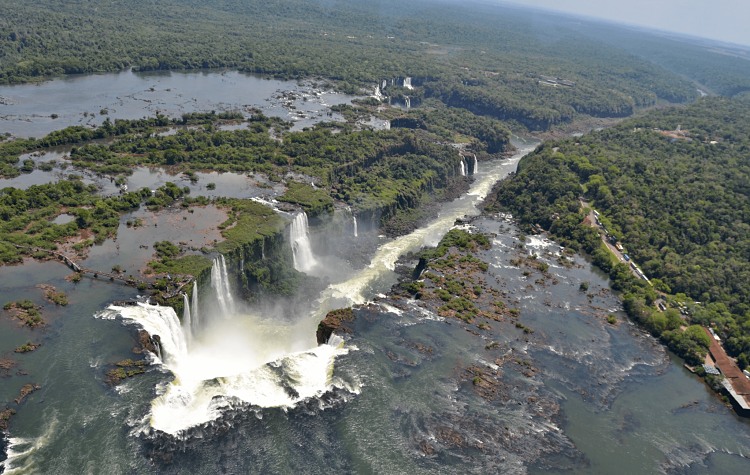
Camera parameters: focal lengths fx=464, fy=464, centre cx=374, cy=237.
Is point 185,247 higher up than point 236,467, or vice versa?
point 185,247

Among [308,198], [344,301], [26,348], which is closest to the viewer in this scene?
[26,348]

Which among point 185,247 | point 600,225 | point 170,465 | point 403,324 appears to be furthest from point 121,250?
point 600,225

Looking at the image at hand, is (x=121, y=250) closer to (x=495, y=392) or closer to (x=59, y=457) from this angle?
(x=59, y=457)

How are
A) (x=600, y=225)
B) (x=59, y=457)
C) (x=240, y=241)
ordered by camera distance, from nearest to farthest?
(x=59, y=457), (x=240, y=241), (x=600, y=225)

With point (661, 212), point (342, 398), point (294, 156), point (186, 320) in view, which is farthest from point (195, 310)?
point (661, 212)

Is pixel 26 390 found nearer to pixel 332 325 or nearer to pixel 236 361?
pixel 236 361

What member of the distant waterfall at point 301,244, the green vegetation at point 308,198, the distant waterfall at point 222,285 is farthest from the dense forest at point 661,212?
the distant waterfall at point 222,285
